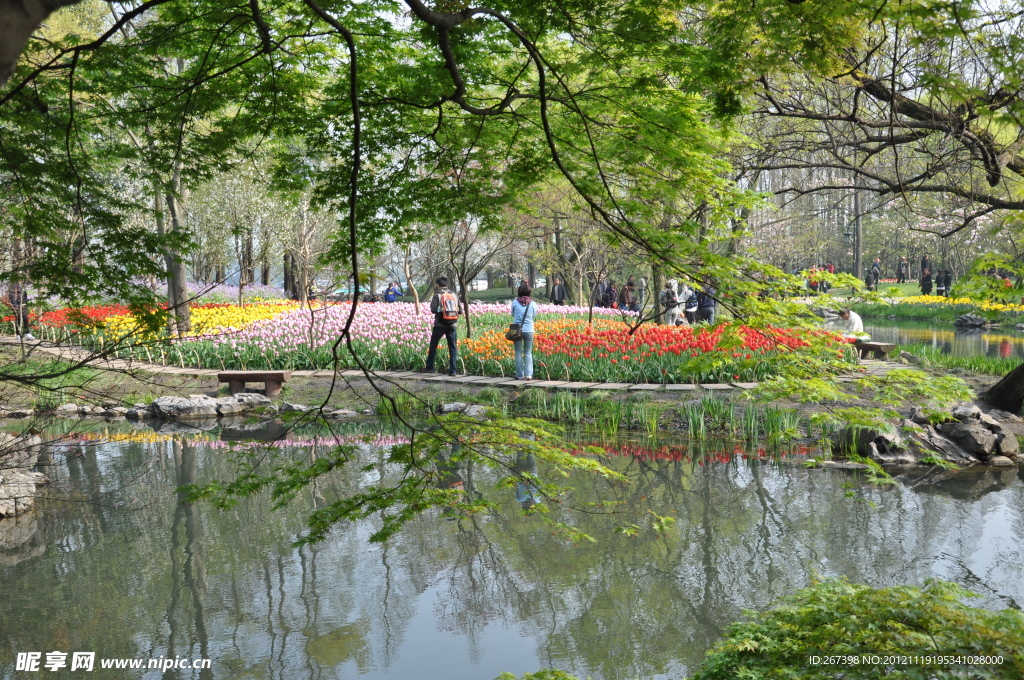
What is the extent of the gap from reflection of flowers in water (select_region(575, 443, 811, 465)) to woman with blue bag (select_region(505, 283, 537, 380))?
2.64m

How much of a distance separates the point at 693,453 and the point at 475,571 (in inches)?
167

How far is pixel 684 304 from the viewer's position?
1753cm

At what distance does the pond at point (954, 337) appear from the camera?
17.8 meters

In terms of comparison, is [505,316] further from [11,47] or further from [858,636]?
[11,47]

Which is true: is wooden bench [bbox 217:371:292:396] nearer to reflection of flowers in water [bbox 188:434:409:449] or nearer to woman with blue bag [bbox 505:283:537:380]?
reflection of flowers in water [bbox 188:434:409:449]

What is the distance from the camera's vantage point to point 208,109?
5.53 m

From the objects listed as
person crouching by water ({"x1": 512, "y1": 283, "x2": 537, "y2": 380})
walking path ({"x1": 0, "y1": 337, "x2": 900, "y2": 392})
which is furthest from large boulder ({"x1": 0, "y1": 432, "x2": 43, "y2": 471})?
person crouching by water ({"x1": 512, "y1": 283, "x2": 537, "y2": 380})

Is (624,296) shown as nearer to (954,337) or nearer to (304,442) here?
(954,337)

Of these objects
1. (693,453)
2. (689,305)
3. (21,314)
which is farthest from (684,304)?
(21,314)

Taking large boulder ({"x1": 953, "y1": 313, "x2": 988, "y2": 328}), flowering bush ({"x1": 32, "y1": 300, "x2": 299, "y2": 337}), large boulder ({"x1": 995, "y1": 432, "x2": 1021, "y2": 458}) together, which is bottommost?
large boulder ({"x1": 995, "y1": 432, "x2": 1021, "y2": 458})

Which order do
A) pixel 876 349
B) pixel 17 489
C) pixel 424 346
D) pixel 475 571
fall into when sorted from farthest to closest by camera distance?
pixel 424 346, pixel 876 349, pixel 17 489, pixel 475 571

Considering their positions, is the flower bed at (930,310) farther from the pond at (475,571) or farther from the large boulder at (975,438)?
the pond at (475,571)

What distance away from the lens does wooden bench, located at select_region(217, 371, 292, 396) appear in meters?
12.4

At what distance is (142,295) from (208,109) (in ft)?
4.77
